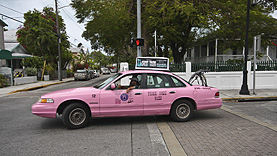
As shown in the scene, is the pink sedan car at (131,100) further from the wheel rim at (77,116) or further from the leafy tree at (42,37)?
the leafy tree at (42,37)

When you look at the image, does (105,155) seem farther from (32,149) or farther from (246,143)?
(246,143)

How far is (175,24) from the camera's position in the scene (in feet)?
58.7

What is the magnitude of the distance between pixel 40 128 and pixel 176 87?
4.01 meters

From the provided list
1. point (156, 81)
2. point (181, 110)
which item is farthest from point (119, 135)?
point (181, 110)

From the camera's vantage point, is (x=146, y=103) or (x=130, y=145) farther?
(x=146, y=103)

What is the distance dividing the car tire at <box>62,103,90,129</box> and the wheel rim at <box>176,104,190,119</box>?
2.59 m

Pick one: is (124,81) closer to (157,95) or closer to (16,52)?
(157,95)

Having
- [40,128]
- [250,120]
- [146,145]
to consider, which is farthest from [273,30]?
[40,128]

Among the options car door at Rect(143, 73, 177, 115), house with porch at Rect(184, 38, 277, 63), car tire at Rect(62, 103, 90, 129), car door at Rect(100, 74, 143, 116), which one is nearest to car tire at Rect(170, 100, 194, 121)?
car door at Rect(143, 73, 177, 115)

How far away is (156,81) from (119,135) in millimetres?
1934

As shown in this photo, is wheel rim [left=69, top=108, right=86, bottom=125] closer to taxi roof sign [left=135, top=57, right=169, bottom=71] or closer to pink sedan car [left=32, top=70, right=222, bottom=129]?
pink sedan car [left=32, top=70, right=222, bottom=129]

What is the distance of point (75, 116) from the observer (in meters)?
5.33

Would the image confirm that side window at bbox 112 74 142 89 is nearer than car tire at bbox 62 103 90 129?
No

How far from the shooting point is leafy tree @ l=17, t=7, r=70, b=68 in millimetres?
26922
